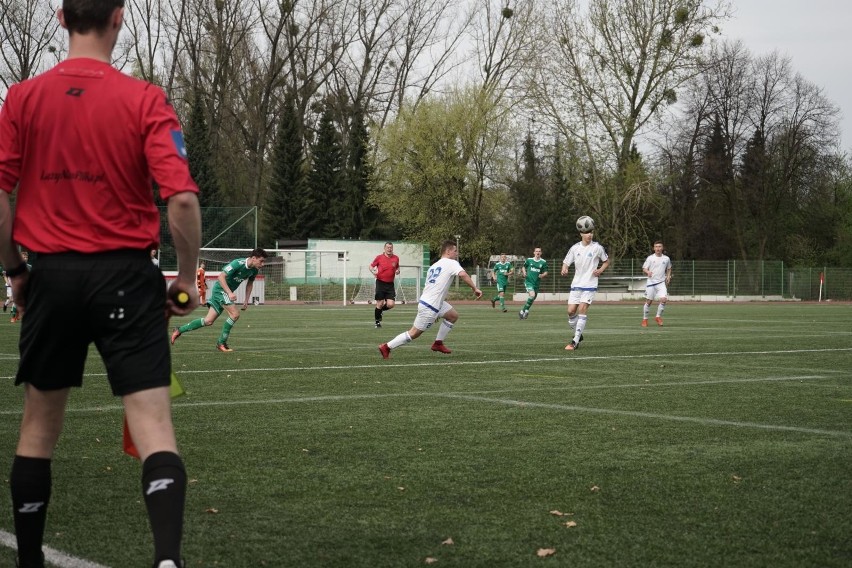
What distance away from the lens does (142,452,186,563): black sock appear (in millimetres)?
3520

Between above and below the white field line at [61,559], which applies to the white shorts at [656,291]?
above

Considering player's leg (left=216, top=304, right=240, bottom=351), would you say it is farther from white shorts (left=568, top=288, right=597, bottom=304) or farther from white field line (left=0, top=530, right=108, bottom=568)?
white field line (left=0, top=530, right=108, bottom=568)

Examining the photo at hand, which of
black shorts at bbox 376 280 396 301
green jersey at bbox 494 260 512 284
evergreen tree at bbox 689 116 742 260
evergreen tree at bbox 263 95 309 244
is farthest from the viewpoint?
evergreen tree at bbox 689 116 742 260

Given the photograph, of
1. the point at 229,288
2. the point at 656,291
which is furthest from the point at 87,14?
the point at 656,291

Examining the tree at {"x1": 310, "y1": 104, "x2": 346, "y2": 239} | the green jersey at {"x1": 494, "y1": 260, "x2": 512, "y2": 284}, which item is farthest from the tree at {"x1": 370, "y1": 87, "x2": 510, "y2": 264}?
the green jersey at {"x1": 494, "y1": 260, "x2": 512, "y2": 284}

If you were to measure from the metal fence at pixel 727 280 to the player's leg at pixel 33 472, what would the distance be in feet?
177

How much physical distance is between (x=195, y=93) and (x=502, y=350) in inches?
2029

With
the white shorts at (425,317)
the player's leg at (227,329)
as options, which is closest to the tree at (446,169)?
the player's leg at (227,329)

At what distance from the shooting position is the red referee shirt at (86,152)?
3727 millimetres

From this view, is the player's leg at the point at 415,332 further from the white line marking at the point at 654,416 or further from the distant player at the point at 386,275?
the distant player at the point at 386,275

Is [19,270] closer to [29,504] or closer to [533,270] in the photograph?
[29,504]

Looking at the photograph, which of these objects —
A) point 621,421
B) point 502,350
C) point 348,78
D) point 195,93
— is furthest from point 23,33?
point 621,421

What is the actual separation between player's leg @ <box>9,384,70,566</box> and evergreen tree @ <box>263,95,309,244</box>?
209 ft

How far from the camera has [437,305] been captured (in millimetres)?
16203
